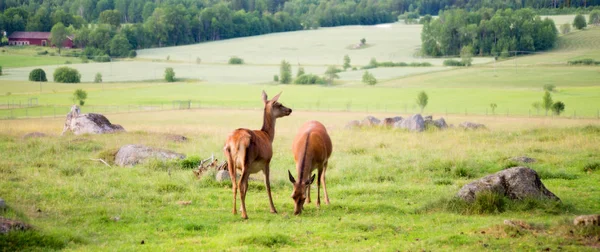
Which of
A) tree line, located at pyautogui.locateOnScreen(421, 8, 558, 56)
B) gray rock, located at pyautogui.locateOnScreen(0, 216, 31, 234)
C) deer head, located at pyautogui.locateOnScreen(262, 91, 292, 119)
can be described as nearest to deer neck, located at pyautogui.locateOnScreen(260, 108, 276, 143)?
deer head, located at pyautogui.locateOnScreen(262, 91, 292, 119)

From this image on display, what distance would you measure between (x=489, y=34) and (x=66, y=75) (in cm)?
8390

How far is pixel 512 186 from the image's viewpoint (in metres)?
14.9

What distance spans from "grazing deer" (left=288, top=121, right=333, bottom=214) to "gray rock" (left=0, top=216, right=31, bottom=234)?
528cm

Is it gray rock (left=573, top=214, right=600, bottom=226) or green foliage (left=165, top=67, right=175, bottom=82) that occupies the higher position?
gray rock (left=573, top=214, right=600, bottom=226)

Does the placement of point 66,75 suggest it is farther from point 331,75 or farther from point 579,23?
point 579,23

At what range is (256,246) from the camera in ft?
37.7

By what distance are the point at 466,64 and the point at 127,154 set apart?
103 meters

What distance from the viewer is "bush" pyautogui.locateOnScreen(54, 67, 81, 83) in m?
103

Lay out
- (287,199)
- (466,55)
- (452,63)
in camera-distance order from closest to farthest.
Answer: (287,199)
(452,63)
(466,55)

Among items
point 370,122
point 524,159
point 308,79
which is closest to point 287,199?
point 524,159

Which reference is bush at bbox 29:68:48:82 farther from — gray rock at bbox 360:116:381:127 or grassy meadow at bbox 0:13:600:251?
gray rock at bbox 360:116:381:127

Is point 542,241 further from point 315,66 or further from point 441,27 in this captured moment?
point 441,27

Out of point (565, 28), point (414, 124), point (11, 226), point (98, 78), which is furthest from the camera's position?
point (565, 28)

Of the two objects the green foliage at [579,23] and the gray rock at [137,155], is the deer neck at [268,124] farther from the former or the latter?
the green foliage at [579,23]
